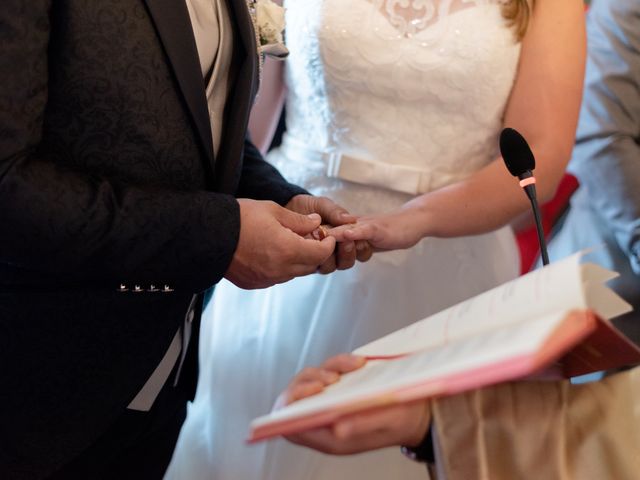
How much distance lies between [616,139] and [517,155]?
993mm

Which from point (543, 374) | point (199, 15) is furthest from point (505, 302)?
point (199, 15)

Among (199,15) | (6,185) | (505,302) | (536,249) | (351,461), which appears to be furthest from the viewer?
(536,249)

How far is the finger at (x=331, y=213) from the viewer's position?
48.4 inches

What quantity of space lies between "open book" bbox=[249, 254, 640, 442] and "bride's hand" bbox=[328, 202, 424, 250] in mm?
376

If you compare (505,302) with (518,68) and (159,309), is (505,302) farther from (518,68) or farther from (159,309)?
(518,68)

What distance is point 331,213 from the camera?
4.05 ft

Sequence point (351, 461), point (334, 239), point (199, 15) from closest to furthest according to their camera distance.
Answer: point (199, 15) < point (334, 239) < point (351, 461)

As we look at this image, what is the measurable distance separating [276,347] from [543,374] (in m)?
0.74

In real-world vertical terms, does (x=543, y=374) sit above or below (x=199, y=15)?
below

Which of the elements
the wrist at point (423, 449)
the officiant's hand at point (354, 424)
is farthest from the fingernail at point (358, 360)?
the wrist at point (423, 449)

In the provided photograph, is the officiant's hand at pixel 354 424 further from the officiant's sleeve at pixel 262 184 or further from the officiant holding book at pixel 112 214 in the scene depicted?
the officiant's sleeve at pixel 262 184

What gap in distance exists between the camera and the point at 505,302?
701 mm

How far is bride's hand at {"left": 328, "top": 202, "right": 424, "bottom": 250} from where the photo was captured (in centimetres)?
120

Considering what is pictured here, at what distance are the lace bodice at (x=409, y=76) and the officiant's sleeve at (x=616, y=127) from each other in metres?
0.46
